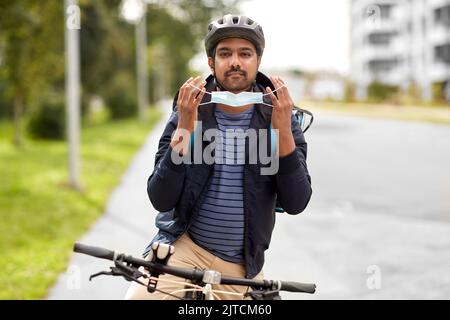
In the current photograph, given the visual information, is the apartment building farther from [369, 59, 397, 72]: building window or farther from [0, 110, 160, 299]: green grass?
[0, 110, 160, 299]: green grass

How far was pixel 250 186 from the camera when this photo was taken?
283cm

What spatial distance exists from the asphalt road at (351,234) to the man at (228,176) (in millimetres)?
1328

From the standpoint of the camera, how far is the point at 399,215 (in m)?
11.0

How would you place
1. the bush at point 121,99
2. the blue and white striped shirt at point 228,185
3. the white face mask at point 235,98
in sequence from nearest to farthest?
the white face mask at point 235,98 → the blue and white striped shirt at point 228,185 → the bush at point 121,99

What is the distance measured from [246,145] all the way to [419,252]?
20.1ft

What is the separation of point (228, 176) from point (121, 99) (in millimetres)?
44517

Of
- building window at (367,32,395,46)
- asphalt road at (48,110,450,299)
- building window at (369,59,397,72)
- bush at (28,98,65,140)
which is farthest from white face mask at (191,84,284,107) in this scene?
building window at (367,32,395,46)

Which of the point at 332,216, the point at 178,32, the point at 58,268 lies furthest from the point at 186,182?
the point at 178,32

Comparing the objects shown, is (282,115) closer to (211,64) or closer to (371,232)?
(211,64)

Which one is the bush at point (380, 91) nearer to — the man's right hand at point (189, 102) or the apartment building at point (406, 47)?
the apartment building at point (406, 47)

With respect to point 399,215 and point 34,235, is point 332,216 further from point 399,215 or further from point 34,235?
point 34,235

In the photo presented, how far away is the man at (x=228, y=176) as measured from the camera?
107 inches

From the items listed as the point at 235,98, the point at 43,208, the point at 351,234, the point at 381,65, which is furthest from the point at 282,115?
the point at 381,65

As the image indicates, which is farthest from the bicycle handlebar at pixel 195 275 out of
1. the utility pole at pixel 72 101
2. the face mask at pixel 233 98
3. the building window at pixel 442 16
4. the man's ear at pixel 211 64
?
the building window at pixel 442 16
